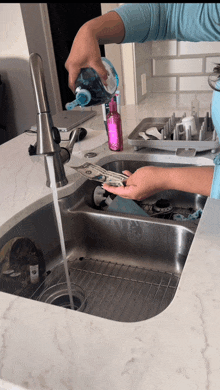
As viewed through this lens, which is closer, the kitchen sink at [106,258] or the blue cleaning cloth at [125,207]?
the kitchen sink at [106,258]

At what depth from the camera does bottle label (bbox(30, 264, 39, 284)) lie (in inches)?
39.3

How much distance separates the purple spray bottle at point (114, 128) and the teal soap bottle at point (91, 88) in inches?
4.8

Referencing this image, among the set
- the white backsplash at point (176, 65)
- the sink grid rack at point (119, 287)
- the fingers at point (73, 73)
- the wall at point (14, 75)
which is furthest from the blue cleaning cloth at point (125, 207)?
the wall at point (14, 75)

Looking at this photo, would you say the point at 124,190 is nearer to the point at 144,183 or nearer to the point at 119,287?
the point at 144,183

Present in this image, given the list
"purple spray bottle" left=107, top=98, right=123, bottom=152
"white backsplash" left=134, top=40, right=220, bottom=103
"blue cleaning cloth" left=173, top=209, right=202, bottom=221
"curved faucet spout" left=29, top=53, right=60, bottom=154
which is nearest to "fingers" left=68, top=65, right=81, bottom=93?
"curved faucet spout" left=29, top=53, right=60, bottom=154

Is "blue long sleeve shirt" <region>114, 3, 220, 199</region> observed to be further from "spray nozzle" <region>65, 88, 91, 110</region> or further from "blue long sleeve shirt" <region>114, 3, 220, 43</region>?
"spray nozzle" <region>65, 88, 91, 110</region>

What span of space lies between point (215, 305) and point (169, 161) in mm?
792

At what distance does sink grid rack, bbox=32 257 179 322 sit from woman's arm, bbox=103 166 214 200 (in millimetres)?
243

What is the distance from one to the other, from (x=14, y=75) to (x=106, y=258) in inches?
88.2

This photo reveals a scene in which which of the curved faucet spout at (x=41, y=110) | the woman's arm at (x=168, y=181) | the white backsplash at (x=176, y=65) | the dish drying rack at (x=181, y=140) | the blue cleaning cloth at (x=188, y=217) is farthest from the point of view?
the white backsplash at (x=176, y=65)

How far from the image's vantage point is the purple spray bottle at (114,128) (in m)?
1.29

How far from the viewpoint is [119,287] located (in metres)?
0.98

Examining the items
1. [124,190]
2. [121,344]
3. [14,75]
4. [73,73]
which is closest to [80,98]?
[73,73]

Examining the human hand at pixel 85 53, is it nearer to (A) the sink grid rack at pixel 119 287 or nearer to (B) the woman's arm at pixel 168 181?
(B) the woman's arm at pixel 168 181
